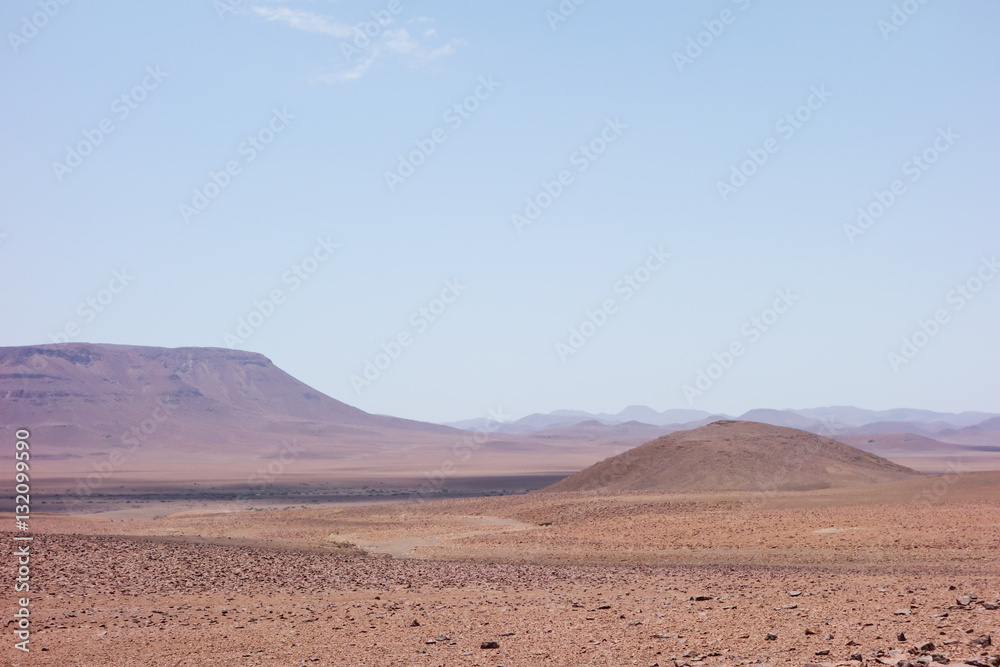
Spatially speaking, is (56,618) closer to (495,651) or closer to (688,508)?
(495,651)

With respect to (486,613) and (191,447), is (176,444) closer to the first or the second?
(191,447)

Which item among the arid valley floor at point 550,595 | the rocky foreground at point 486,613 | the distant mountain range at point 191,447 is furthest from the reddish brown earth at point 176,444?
Answer: the rocky foreground at point 486,613

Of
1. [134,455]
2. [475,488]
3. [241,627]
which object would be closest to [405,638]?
[241,627]

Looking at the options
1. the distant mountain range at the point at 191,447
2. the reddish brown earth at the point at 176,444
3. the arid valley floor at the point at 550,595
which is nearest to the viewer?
the arid valley floor at the point at 550,595

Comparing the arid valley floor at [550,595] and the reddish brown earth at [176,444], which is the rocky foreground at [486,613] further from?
the reddish brown earth at [176,444]

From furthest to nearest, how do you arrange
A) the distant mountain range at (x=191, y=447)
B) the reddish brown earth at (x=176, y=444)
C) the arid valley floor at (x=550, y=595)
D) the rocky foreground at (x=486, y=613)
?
the reddish brown earth at (x=176, y=444), the distant mountain range at (x=191, y=447), the arid valley floor at (x=550, y=595), the rocky foreground at (x=486, y=613)

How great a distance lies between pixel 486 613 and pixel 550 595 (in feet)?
7.37

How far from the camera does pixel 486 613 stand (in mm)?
14164

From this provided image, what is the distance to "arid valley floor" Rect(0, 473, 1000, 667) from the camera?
1059 cm

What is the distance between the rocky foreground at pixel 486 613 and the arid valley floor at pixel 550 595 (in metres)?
0.05

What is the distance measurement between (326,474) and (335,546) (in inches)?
3629

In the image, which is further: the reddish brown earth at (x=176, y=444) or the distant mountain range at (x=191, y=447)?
the reddish brown earth at (x=176, y=444)

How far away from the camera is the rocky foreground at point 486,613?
1011 cm

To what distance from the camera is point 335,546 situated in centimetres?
2697
